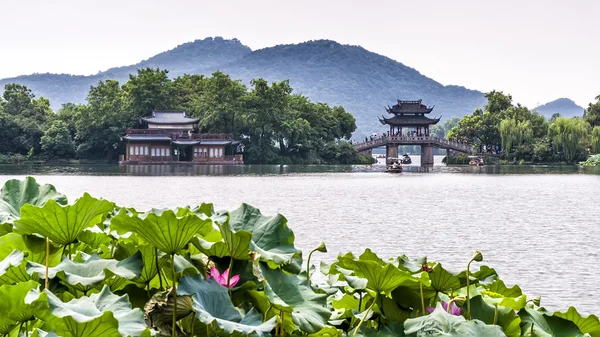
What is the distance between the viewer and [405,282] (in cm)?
180

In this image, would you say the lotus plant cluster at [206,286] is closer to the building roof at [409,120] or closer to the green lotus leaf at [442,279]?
the green lotus leaf at [442,279]

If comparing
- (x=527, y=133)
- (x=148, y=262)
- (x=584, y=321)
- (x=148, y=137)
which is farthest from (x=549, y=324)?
(x=527, y=133)

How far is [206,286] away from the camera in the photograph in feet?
5.02

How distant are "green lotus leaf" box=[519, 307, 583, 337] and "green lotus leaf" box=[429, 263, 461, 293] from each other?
176 millimetres

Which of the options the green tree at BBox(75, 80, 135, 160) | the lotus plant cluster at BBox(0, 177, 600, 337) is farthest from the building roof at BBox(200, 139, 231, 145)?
the lotus plant cluster at BBox(0, 177, 600, 337)

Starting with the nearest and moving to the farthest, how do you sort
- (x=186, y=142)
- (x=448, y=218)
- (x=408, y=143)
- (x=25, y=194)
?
(x=25, y=194)
(x=448, y=218)
(x=186, y=142)
(x=408, y=143)

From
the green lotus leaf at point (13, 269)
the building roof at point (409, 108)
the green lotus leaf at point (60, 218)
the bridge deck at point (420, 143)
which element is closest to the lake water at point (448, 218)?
the green lotus leaf at point (60, 218)

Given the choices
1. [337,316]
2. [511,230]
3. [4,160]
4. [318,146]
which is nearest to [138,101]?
[4,160]

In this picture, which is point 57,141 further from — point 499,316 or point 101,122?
point 499,316

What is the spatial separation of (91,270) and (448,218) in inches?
574

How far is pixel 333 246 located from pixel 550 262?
3.09m

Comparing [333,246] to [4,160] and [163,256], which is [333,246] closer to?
[163,256]

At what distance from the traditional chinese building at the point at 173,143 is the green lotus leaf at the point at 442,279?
4343 cm

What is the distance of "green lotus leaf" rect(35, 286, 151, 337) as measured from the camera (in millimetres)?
1235
